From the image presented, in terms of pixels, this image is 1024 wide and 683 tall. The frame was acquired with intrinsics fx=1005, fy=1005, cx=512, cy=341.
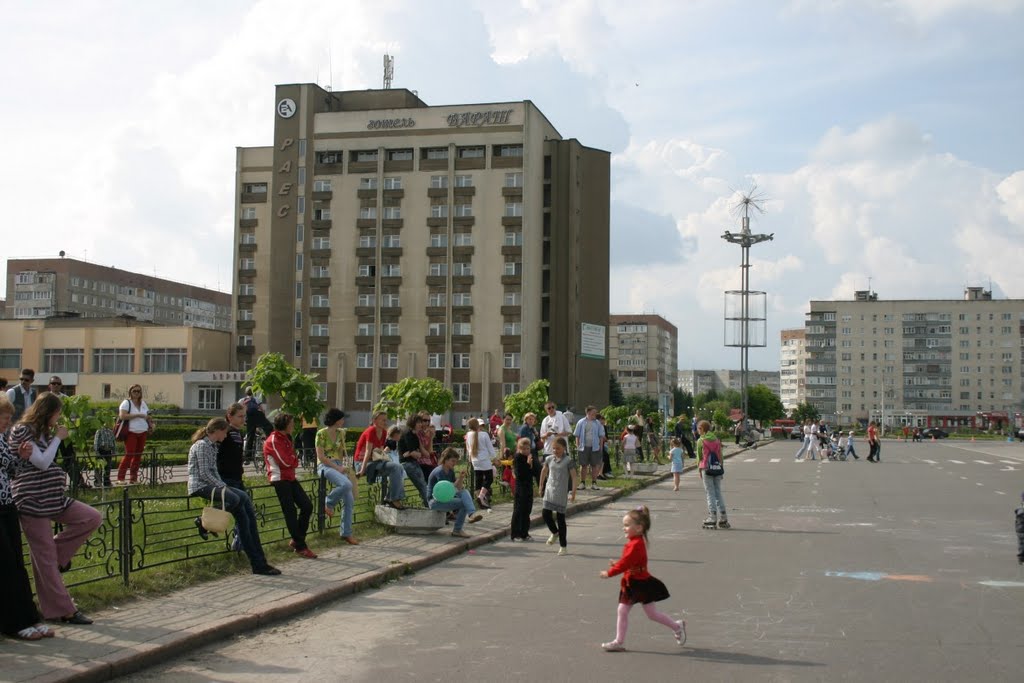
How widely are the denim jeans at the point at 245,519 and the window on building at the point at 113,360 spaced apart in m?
79.9

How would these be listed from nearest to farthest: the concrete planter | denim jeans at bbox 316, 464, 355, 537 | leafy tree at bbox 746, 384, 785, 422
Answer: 1. denim jeans at bbox 316, 464, 355, 537
2. the concrete planter
3. leafy tree at bbox 746, 384, 785, 422

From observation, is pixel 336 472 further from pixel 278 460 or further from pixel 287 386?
pixel 287 386

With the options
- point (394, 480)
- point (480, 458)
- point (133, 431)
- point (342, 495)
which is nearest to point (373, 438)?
point (394, 480)

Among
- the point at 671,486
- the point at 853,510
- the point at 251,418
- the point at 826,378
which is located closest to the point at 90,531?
the point at 251,418

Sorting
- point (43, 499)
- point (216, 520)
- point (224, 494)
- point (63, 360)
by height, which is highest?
point (63, 360)

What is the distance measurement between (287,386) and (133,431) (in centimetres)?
674

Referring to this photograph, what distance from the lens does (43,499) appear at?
7.74 m

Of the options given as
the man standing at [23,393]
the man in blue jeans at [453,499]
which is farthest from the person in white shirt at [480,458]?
the man standing at [23,393]

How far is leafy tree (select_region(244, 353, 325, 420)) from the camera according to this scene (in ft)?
82.4

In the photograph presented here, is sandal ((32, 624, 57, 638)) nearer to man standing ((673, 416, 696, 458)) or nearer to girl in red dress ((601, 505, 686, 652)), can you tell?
girl in red dress ((601, 505, 686, 652))

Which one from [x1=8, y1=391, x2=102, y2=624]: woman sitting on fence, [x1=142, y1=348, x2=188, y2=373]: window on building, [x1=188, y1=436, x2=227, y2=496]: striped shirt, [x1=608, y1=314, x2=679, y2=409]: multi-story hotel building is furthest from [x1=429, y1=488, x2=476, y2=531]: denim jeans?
[x1=608, y1=314, x2=679, y2=409]: multi-story hotel building

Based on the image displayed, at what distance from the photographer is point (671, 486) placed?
2764cm

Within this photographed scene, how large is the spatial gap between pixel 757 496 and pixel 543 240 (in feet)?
205

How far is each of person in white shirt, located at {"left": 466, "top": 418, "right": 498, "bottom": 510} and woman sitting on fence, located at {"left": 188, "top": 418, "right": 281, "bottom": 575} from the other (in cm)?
803
